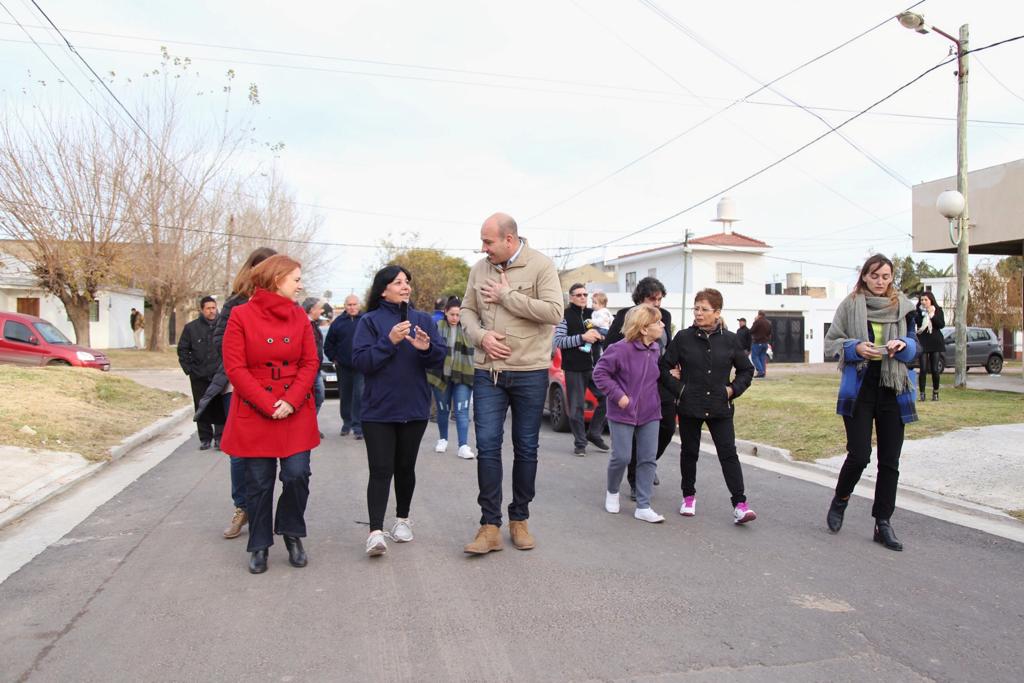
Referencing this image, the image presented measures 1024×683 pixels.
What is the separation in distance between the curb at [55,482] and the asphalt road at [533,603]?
0.67 m

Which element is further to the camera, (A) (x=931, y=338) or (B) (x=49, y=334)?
(B) (x=49, y=334)

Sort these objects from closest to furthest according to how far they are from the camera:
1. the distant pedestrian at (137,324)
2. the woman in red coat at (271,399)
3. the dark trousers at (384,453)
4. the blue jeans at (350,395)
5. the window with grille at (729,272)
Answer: the woman in red coat at (271,399) → the dark trousers at (384,453) → the blue jeans at (350,395) → the distant pedestrian at (137,324) → the window with grille at (729,272)

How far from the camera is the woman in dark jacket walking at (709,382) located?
580cm

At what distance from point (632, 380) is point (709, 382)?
596 mm

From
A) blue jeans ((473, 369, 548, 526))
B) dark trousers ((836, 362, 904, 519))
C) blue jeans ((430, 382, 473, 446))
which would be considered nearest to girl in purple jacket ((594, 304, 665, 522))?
blue jeans ((473, 369, 548, 526))

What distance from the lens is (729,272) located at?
41938 millimetres

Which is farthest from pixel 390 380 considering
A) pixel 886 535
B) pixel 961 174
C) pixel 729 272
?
pixel 729 272

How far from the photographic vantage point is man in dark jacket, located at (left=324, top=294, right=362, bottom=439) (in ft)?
30.2

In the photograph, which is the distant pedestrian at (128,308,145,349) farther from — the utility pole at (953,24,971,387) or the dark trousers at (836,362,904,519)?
the dark trousers at (836,362,904,519)

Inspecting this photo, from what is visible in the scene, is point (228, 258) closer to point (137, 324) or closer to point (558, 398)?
point (137, 324)

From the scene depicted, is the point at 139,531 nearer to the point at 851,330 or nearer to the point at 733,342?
the point at 733,342

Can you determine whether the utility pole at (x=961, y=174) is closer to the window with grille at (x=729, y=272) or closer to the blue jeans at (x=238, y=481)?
the blue jeans at (x=238, y=481)

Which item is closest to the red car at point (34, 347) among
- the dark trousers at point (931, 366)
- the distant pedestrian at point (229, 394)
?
the distant pedestrian at point (229, 394)

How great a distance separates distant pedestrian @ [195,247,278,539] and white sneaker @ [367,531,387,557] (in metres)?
0.87
